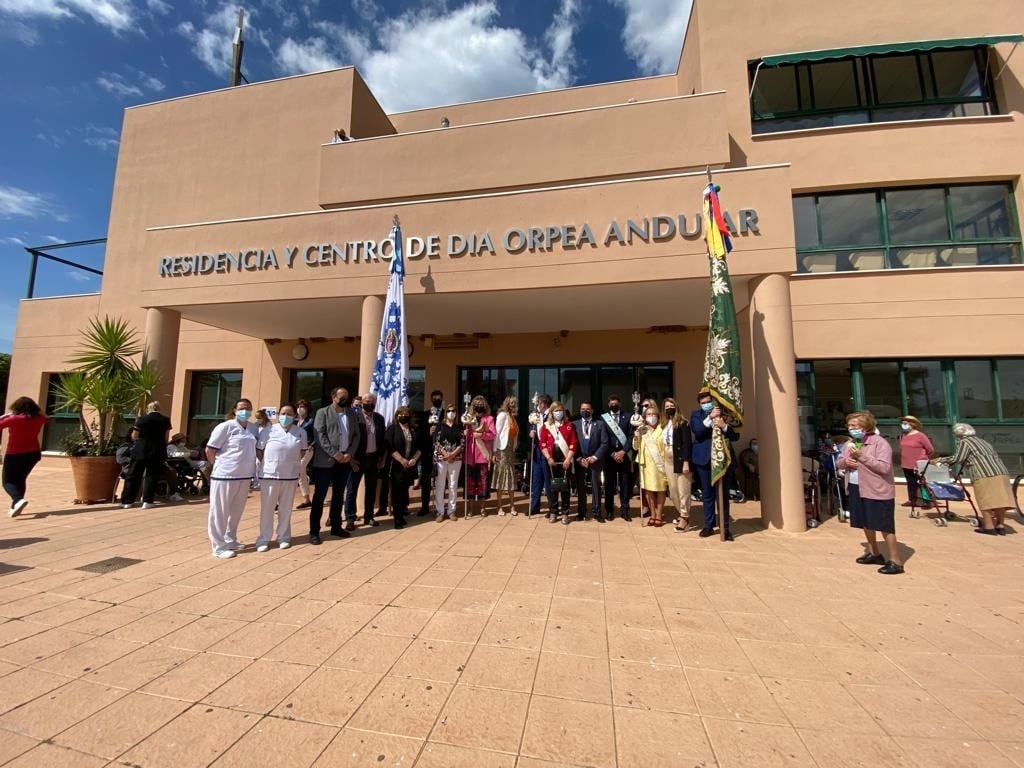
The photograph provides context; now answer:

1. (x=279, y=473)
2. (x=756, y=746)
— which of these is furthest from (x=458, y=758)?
(x=279, y=473)

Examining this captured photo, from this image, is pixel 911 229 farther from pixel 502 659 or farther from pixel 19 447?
pixel 19 447

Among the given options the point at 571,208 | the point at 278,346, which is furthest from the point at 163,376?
the point at 571,208

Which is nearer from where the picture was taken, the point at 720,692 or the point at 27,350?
the point at 720,692

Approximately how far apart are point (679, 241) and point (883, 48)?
7861 millimetres

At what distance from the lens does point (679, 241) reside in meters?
7.04

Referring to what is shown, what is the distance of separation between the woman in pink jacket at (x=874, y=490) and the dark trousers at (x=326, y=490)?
589cm

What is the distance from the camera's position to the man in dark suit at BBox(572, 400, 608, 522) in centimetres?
692

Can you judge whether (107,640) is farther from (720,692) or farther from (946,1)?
(946,1)

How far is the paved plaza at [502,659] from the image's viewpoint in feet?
6.94

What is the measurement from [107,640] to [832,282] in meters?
11.9

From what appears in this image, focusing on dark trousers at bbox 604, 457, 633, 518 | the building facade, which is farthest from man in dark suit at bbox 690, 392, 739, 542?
dark trousers at bbox 604, 457, 633, 518

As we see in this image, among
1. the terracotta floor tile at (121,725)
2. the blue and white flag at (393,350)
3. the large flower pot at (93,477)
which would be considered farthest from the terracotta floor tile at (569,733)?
the large flower pot at (93,477)

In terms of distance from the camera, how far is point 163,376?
8.92 metres

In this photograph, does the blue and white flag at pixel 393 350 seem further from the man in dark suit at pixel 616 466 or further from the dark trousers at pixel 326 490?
the man in dark suit at pixel 616 466
